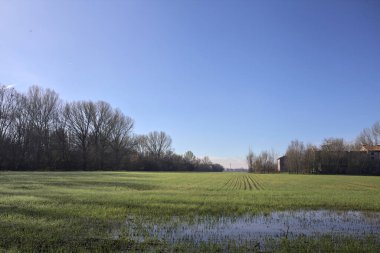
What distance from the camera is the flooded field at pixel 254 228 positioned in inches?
523

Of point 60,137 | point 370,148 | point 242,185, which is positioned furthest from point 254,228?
point 370,148

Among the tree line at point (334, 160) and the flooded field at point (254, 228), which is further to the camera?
the tree line at point (334, 160)

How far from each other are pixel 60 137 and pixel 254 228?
111132 millimetres

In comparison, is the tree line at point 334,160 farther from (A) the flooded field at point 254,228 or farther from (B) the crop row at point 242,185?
(A) the flooded field at point 254,228

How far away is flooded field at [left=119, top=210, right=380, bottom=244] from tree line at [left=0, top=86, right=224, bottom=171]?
3672 inches

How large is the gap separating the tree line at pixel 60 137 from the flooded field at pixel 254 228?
93.3 meters

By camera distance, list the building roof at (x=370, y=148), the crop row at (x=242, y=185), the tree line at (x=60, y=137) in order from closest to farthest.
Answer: the crop row at (x=242, y=185), the tree line at (x=60, y=137), the building roof at (x=370, y=148)

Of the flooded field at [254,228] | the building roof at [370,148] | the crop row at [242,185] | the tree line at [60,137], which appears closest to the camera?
the flooded field at [254,228]

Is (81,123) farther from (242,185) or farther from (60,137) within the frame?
(242,185)

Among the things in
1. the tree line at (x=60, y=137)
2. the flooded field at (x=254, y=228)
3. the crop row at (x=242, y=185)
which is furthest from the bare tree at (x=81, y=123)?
the flooded field at (x=254, y=228)

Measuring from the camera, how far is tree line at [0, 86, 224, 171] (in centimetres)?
10112

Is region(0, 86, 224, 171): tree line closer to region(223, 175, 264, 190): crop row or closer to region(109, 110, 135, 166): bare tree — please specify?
region(109, 110, 135, 166): bare tree

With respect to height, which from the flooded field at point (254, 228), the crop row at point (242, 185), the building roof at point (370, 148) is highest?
the building roof at point (370, 148)

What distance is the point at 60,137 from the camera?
116m
